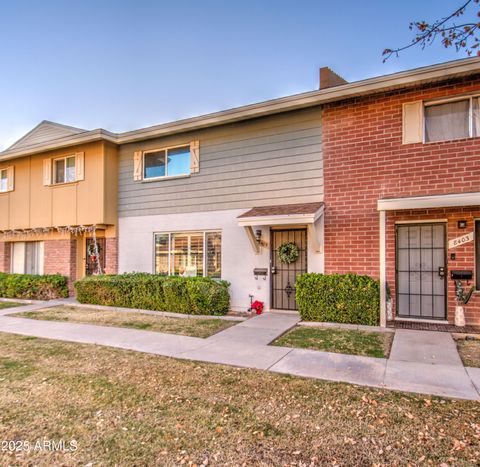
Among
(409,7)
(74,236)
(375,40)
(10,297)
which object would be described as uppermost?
(375,40)

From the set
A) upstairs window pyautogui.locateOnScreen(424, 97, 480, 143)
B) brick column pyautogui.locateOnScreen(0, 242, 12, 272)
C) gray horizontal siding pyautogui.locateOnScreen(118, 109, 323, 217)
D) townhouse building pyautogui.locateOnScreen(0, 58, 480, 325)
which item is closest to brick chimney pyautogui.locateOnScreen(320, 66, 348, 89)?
townhouse building pyautogui.locateOnScreen(0, 58, 480, 325)

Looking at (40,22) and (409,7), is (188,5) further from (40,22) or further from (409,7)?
(409,7)

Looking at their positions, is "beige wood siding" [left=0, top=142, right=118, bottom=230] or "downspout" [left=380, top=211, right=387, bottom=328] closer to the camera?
"downspout" [left=380, top=211, right=387, bottom=328]

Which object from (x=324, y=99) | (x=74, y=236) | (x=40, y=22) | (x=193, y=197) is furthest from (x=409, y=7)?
(x=74, y=236)

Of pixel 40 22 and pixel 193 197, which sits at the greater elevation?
pixel 40 22

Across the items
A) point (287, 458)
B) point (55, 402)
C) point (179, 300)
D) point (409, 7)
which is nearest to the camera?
point (287, 458)

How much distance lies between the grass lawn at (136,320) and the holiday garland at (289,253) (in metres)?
2.11

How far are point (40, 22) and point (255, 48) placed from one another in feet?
22.9

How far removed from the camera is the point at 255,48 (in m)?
12.7

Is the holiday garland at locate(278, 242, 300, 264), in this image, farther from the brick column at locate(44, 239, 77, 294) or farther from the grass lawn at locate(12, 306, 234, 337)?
the brick column at locate(44, 239, 77, 294)

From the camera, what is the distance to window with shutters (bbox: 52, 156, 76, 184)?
40.5 ft

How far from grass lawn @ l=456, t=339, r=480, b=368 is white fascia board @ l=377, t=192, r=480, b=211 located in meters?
2.52

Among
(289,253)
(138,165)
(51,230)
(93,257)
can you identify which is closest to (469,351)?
(289,253)

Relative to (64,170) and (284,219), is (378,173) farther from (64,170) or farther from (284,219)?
(64,170)
